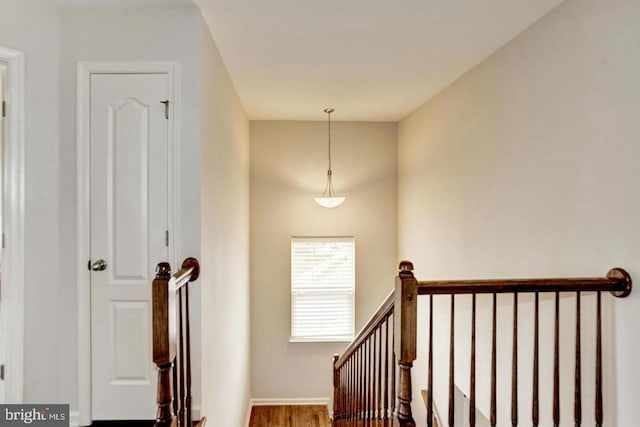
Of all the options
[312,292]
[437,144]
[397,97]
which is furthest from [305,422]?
[397,97]

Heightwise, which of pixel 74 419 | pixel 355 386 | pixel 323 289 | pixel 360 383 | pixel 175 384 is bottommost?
pixel 355 386

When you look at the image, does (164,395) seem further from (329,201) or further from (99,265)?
(329,201)

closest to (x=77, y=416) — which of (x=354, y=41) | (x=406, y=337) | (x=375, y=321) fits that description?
(x=375, y=321)

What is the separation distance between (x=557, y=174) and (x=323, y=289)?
331 centimetres

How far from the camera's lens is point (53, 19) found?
209 cm

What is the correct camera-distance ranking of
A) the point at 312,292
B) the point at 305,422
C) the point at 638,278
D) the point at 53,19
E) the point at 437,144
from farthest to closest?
1. the point at 312,292
2. the point at 305,422
3. the point at 437,144
4. the point at 53,19
5. the point at 638,278

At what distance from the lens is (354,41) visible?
2.47m

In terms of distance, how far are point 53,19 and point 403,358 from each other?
2.45m

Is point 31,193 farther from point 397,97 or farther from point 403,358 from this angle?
point 397,97

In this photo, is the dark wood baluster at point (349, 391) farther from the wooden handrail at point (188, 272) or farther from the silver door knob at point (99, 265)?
the silver door knob at point (99, 265)

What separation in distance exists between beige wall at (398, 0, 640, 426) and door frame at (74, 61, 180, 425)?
1.97m

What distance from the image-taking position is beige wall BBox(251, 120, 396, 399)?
4836 mm

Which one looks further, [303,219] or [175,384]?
[303,219]

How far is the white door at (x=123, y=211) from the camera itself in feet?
6.91
